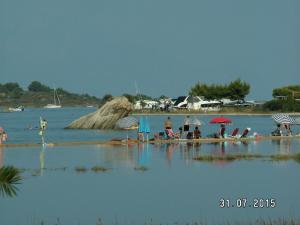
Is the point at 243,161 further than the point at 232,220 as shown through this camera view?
Yes

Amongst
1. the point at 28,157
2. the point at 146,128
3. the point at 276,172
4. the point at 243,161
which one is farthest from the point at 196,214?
the point at 146,128

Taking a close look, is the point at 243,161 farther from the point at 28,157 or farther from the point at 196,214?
the point at 196,214

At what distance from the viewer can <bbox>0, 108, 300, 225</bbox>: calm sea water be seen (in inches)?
795

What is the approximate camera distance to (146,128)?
46.2 m

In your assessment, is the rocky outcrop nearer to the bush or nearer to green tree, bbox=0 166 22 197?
green tree, bbox=0 166 22 197

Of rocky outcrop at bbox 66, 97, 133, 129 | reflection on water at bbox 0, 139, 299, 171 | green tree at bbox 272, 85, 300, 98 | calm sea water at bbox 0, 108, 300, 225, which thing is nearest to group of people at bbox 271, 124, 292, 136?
reflection on water at bbox 0, 139, 299, 171

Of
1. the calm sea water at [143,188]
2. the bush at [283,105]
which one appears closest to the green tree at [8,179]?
the calm sea water at [143,188]

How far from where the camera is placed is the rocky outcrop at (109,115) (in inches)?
3022

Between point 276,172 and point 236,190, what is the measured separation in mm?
5180
